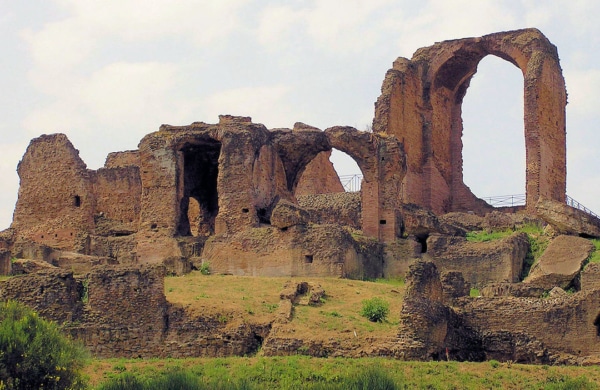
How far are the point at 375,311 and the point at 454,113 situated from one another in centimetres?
2556

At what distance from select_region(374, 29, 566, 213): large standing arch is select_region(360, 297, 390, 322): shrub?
18257mm

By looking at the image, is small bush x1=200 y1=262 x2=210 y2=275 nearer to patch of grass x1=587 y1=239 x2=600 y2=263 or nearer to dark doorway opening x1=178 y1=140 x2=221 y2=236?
dark doorway opening x1=178 y1=140 x2=221 y2=236

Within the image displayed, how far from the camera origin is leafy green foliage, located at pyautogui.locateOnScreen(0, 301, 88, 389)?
3234cm

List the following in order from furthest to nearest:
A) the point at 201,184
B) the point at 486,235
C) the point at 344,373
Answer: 1. the point at 201,184
2. the point at 486,235
3. the point at 344,373

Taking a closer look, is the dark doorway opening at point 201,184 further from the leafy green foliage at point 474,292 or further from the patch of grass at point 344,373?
the patch of grass at point 344,373

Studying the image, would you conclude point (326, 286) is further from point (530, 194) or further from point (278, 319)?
point (530, 194)

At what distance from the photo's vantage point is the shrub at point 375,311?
39.1 meters

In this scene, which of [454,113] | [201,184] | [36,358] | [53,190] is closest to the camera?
[36,358]

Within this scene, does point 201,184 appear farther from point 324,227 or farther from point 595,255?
point 595,255

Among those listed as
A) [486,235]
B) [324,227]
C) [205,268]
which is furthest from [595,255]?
[205,268]

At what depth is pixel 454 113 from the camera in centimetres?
6359

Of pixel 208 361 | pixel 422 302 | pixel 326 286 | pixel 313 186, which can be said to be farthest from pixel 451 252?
pixel 313 186

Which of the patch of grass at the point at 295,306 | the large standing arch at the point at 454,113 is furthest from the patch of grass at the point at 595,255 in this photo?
the large standing arch at the point at 454,113

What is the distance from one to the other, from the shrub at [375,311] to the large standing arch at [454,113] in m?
18.3
